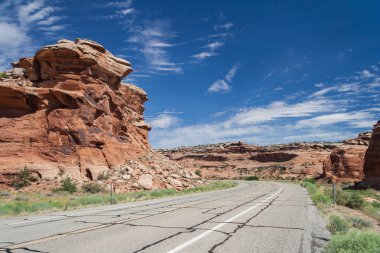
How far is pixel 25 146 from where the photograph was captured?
30.8 metres

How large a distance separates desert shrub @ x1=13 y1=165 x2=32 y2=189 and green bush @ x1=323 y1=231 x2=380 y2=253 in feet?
86.7

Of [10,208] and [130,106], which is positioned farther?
[130,106]


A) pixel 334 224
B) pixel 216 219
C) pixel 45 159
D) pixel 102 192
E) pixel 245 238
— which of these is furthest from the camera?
pixel 45 159

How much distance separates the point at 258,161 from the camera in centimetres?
11538

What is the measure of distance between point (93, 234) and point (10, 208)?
9.05 meters

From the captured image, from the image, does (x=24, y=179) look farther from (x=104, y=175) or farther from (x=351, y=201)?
(x=351, y=201)

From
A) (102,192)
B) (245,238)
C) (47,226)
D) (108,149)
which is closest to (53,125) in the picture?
(108,149)

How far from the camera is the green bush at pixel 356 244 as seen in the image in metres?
5.85

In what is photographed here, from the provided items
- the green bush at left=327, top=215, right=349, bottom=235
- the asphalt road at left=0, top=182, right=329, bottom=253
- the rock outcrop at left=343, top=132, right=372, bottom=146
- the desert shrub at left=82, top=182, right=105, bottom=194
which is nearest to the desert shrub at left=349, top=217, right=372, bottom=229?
the asphalt road at left=0, top=182, right=329, bottom=253

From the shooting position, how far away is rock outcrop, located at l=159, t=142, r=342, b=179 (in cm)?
9381

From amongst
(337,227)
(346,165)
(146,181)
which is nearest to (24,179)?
(146,181)

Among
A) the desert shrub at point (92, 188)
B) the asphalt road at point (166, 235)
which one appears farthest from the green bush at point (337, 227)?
the desert shrub at point (92, 188)

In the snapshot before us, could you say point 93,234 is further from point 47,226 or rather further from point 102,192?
point 102,192

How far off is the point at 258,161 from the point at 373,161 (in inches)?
2631
